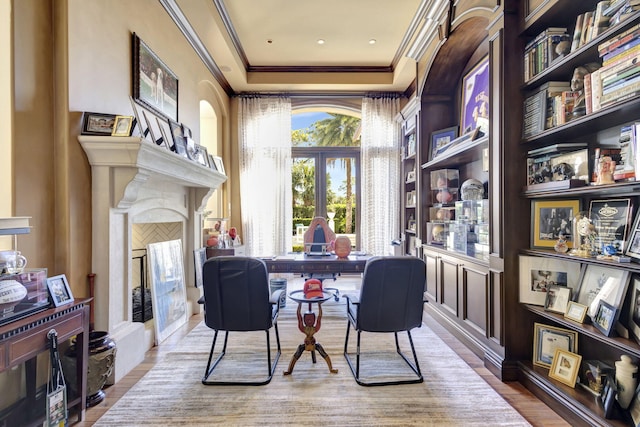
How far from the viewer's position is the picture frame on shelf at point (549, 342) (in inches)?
84.0

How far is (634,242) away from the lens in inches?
64.9

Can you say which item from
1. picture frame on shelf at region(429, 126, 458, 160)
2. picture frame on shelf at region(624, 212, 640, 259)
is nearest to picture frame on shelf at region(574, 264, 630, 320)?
picture frame on shelf at region(624, 212, 640, 259)

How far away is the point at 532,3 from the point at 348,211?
420 centimetres

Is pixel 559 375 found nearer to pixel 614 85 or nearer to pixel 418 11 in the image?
pixel 614 85

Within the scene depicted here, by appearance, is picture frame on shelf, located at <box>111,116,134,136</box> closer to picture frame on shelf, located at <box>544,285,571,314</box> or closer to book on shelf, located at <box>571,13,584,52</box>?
book on shelf, located at <box>571,13,584,52</box>

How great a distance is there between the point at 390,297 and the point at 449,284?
141 centimetres

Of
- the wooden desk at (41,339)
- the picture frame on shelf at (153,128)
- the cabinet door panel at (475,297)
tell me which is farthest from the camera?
the picture frame on shelf at (153,128)

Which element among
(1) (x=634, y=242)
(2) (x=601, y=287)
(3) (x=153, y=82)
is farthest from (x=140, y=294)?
(1) (x=634, y=242)

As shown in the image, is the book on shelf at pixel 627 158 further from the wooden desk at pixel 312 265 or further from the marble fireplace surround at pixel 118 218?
the marble fireplace surround at pixel 118 218

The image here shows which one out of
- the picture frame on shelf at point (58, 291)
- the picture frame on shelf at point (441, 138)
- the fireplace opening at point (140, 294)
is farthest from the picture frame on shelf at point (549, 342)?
the fireplace opening at point (140, 294)

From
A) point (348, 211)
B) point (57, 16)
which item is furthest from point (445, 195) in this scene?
point (57, 16)

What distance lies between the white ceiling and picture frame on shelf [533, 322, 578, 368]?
3517 mm

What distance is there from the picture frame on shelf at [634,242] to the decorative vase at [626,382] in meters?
0.56

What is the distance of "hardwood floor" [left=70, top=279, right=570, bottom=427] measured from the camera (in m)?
1.91
